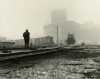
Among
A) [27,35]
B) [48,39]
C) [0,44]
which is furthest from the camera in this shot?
[48,39]

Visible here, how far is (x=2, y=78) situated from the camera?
22.4 ft

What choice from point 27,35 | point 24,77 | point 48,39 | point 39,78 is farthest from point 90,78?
point 48,39

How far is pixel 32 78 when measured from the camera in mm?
→ 6953

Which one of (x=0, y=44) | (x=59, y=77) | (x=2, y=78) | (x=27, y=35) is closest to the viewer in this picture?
(x=2, y=78)

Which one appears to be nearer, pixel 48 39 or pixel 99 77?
pixel 99 77

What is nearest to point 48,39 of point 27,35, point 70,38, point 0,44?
point 70,38

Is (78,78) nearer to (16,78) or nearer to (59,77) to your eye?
(59,77)

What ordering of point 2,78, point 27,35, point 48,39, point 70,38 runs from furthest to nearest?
point 70,38, point 48,39, point 27,35, point 2,78

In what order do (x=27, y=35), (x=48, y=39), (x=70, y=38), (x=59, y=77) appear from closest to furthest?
(x=59, y=77) → (x=27, y=35) → (x=48, y=39) → (x=70, y=38)

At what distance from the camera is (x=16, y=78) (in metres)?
6.94

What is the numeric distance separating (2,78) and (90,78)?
8.77 feet

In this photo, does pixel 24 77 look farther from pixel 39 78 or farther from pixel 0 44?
pixel 0 44

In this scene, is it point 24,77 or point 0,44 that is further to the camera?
point 0,44

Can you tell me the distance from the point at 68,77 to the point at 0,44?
35823mm
